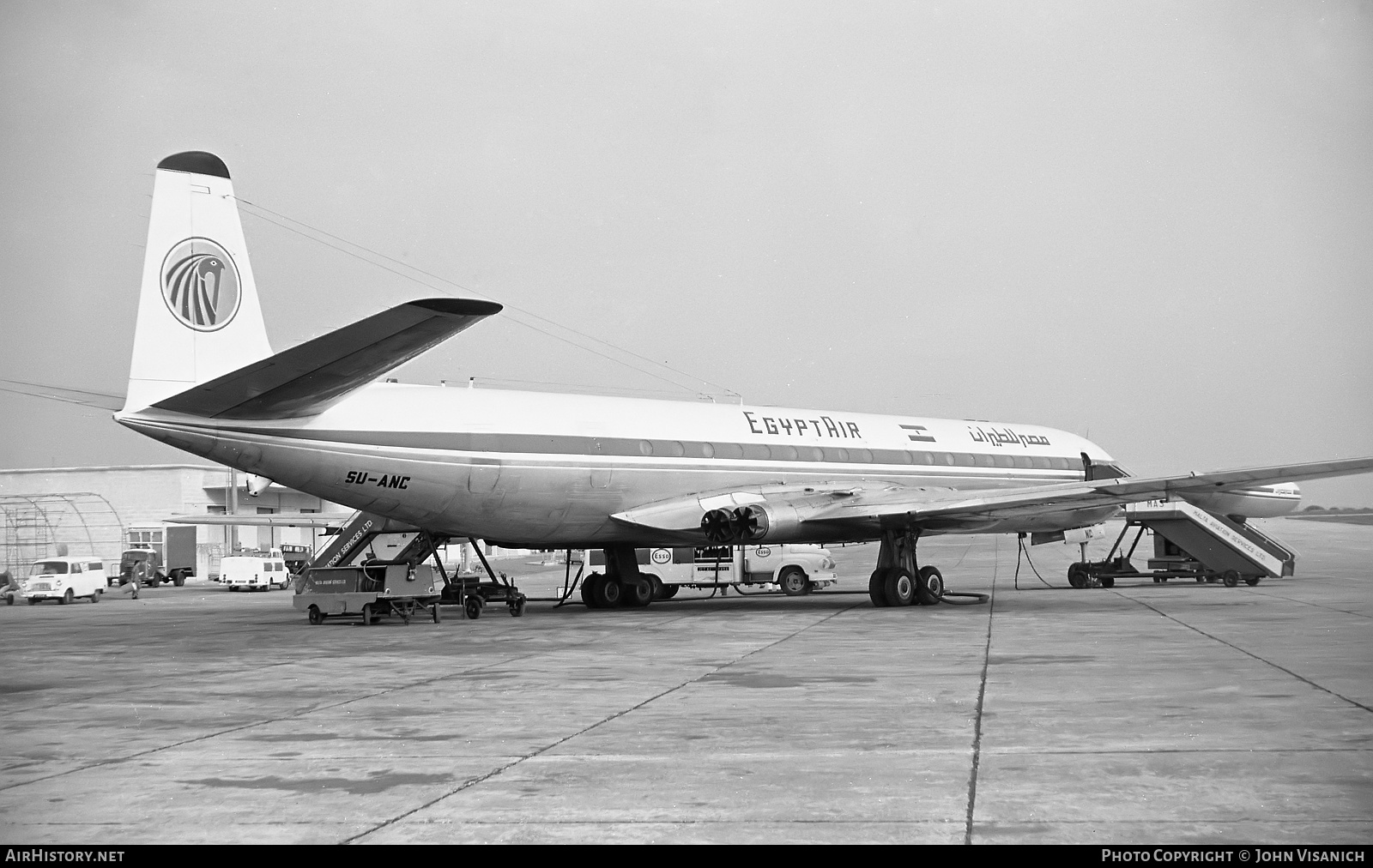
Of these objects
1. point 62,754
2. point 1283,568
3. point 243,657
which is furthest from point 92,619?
point 1283,568

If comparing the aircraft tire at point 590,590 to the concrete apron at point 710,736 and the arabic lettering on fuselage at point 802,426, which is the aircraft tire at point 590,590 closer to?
the arabic lettering on fuselage at point 802,426

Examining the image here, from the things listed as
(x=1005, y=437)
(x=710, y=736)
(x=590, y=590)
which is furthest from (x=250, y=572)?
(x=710, y=736)

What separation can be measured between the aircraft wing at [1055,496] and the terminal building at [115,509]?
1713 inches

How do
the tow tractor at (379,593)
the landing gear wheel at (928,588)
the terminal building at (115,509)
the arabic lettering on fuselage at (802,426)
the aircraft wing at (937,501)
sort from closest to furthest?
the aircraft wing at (937,501), the tow tractor at (379,593), the landing gear wheel at (928,588), the arabic lettering on fuselage at (802,426), the terminal building at (115,509)

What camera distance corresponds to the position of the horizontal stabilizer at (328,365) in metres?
14.3

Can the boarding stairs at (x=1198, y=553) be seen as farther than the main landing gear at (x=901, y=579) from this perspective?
Yes

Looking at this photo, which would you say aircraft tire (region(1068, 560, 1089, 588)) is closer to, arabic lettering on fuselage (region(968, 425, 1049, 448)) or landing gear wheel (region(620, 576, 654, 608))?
arabic lettering on fuselage (region(968, 425, 1049, 448))

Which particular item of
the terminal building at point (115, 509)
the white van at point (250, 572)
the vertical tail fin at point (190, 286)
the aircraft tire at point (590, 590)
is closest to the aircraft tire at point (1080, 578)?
the aircraft tire at point (590, 590)

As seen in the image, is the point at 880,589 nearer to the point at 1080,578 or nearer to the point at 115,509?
the point at 1080,578

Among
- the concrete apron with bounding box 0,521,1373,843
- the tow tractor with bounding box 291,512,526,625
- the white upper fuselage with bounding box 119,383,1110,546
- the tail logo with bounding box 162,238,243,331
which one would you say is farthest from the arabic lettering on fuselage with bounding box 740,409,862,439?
the tail logo with bounding box 162,238,243,331

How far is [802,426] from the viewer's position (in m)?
27.7

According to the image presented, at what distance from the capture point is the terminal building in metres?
61.7
